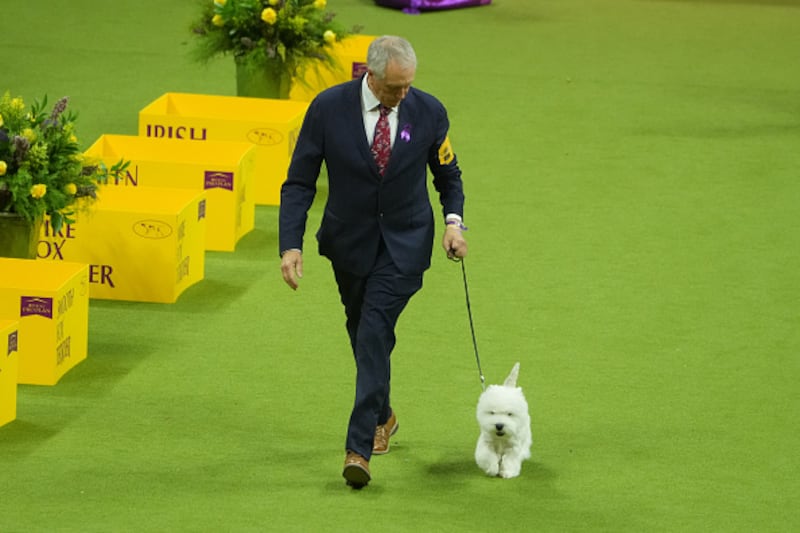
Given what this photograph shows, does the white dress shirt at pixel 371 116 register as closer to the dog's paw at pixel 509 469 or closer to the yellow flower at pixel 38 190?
the dog's paw at pixel 509 469

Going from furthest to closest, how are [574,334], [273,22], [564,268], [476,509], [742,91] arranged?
[742,91] < [273,22] < [564,268] < [574,334] < [476,509]

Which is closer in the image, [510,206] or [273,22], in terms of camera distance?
[510,206]

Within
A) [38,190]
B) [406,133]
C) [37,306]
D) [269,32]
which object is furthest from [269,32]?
[406,133]

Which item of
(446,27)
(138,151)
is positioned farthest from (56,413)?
(446,27)

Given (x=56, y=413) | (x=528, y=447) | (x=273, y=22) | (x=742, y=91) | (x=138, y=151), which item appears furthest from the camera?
(x=742, y=91)

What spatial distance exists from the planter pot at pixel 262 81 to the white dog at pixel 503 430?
4.45 meters

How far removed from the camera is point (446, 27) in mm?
13195

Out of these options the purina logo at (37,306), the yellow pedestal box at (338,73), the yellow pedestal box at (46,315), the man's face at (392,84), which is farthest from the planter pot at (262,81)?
the man's face at (392,84)

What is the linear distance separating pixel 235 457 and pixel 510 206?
338cm

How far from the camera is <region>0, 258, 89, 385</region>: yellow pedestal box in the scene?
5473 millimetres

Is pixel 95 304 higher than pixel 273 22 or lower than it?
lower

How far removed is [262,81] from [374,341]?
4574mm

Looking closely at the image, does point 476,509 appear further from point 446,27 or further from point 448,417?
point 446,27

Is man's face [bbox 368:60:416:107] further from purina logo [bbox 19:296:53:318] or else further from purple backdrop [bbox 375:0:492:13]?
purple backdrop [bbox 375:0:492:13]
